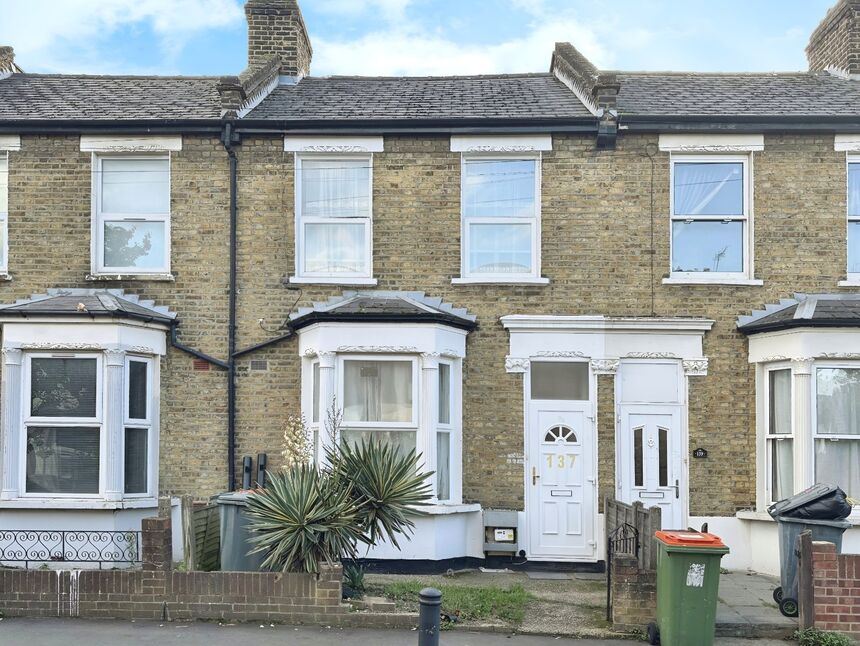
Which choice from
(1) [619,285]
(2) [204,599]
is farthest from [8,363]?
(1) [619,285]

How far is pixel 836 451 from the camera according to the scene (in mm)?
11789

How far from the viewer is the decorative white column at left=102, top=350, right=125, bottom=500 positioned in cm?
1170

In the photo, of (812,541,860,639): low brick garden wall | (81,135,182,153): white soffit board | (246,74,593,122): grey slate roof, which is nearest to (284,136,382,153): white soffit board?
(246,74,593,122): grey slate roof

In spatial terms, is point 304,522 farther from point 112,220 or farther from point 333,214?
point 112,220

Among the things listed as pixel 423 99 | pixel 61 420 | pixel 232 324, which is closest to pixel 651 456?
pixel 232 324

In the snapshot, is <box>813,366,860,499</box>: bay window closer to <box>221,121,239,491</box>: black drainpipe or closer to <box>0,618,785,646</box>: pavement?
<box>0,618,785,646</box>: pavement

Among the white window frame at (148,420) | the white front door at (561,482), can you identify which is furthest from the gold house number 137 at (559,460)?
the white window frame at (148,420)

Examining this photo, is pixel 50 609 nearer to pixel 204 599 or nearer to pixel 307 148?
pixel 204 599

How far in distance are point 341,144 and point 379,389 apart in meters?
3.45

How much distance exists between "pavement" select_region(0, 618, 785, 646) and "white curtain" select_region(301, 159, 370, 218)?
19.8 ft

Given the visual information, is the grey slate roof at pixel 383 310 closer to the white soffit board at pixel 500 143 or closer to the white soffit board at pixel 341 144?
the white soffit board at pixel 341 144

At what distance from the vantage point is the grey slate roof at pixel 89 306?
11.6m

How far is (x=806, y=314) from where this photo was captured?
11633 mm

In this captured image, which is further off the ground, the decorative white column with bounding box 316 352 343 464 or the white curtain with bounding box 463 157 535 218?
the white curtain with bounding box 463 157 535 218
